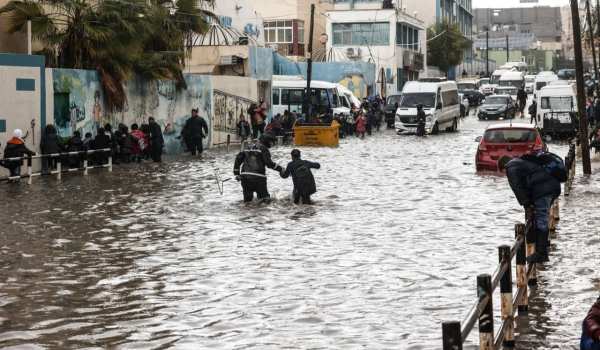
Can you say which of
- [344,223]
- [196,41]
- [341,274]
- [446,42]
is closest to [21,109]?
[344,223]

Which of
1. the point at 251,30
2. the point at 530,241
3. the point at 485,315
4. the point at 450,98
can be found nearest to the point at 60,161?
the point at 530,241

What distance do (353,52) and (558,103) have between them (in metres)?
41.0

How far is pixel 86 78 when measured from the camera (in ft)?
114

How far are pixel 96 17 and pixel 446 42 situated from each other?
78820 mm

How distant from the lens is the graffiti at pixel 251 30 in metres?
67.6

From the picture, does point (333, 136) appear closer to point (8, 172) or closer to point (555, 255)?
point (8, 172)

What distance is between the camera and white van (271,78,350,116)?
56406 millimetres

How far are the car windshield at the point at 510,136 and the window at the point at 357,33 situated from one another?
61.4 meters

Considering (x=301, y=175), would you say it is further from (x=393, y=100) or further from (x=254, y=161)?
(x=393, y=100)

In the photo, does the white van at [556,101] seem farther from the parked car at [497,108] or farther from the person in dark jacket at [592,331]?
the person in dark jacket at [592,331]

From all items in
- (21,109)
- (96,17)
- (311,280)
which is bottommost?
(311,280)

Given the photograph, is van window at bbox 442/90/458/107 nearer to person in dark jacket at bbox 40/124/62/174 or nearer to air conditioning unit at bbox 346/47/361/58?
person in dark jacket at bbox 40/124/62/174

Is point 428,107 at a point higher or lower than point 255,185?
higher

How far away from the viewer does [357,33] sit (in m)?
91.4
